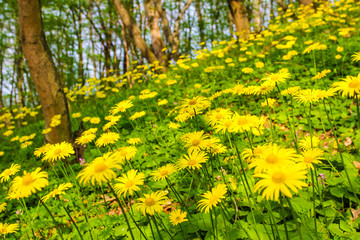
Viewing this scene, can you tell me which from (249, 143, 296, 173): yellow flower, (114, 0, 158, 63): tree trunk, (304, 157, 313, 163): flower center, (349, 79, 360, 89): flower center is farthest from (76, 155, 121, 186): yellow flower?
(114, 0, 158, 63): tree trunk

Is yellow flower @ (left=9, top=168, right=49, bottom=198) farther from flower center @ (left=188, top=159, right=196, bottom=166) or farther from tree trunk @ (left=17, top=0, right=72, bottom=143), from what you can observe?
tree trunk @ (left=17, top=0, right=72, bottom=143)

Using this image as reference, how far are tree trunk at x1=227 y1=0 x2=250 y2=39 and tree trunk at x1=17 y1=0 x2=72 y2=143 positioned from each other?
5189mm

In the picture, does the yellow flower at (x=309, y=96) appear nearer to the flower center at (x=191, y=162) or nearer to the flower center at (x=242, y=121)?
the flower center at (x=242, y=121)

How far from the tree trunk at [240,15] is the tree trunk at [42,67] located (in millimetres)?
5189

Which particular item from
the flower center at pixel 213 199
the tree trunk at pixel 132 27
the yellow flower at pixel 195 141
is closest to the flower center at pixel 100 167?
the yellow flower at pixel 195 141

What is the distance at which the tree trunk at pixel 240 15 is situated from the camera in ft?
21.6

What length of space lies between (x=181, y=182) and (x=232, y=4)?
6074 millimetres

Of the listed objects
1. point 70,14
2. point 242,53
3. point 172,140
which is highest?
point 70,14

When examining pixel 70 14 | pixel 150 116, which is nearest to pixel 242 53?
pixel 150 116

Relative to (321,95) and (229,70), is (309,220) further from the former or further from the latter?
(229,70)

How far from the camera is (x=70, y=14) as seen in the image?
18.5 metres

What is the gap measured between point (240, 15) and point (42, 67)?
5.70 meters

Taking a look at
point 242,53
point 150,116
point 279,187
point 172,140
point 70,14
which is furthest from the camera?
point 70,14

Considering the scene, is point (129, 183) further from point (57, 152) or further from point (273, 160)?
point (273, 160)
